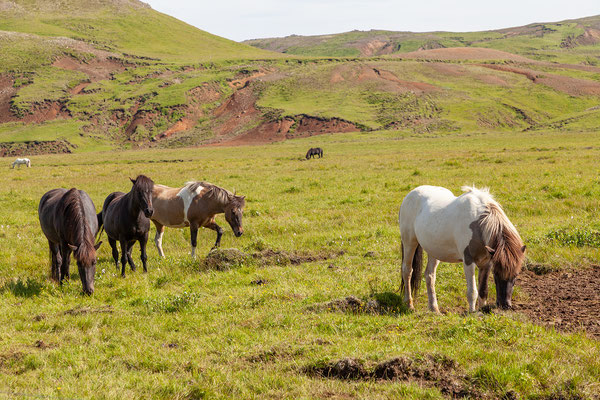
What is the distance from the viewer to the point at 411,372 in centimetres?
563

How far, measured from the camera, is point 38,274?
39.2 feet

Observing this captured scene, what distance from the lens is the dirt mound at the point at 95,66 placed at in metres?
121

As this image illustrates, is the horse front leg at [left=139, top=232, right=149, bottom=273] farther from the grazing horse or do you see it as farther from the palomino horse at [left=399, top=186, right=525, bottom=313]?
the palomino horse at [left=399, top=186, right=525, bottom=313]

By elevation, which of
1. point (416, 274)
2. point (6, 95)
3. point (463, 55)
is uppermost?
point (463, 55)

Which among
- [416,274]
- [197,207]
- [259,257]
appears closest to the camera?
[416,274]

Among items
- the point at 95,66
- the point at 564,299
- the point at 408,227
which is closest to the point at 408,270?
the point at 408,227

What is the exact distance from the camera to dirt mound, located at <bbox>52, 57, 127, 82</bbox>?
121062 millimetres

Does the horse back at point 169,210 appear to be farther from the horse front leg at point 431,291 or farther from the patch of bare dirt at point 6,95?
the patch of bare dirt at point 6,95

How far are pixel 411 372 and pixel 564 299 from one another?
171 inches

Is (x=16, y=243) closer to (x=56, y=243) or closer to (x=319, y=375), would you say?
(x=56, y=243)

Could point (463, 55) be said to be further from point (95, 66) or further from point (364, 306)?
point (364, 306)

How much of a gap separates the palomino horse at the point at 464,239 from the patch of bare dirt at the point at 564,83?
106 m

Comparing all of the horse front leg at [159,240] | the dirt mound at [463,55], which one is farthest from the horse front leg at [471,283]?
the dirt mound at [463,55]

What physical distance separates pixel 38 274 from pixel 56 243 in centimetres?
100
